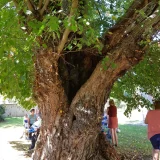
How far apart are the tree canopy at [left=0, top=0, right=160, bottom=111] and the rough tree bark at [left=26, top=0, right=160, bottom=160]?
239 millimetres

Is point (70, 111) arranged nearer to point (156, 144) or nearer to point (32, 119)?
point (156, 144)

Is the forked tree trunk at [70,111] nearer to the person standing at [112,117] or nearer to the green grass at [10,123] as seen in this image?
the person standing at [112,117]

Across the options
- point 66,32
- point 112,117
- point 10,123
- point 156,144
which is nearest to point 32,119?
point 112,117

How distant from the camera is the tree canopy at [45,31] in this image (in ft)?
15.7

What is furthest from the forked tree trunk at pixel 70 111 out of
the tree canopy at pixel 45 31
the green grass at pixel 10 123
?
the green grass at pixel 10 123

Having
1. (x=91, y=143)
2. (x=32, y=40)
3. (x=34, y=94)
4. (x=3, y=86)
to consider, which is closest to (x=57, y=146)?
(x=91, y=143)

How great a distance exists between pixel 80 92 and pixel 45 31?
1609 millimetres

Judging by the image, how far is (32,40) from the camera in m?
5.09

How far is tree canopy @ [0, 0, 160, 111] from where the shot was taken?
15.7 feet

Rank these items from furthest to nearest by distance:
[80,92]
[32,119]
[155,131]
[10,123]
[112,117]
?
[10,123] < [32,119] < [112,117] < [155,131] < [80,92]

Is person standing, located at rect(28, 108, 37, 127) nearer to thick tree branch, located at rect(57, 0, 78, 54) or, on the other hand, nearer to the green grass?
thick tree branch, located at rect(57, 0, 78, 54)

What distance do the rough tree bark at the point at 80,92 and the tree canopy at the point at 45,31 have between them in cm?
24

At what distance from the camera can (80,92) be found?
5.95 m

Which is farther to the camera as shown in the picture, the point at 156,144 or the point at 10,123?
the point at 10,123
